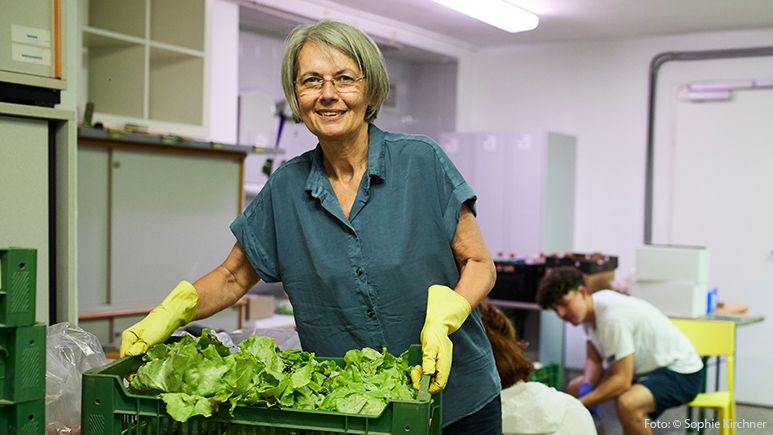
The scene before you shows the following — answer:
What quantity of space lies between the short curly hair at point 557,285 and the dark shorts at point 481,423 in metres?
2.38

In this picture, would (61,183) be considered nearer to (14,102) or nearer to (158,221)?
(14,102)

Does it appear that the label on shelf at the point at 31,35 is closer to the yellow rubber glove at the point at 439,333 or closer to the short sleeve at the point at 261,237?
the short sleeve at the point at 261,237

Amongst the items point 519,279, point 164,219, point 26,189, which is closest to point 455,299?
point 26,189

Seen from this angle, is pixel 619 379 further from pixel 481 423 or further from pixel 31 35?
pixel 31 35

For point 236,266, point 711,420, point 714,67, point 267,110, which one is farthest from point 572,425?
point 714,67

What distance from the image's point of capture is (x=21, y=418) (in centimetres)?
125

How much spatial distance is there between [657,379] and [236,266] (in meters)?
2.82

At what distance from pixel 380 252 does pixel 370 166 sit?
0.17 metres

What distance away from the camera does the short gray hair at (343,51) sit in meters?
1.51

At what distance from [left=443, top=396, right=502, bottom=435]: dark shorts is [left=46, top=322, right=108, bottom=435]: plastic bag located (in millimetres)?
699

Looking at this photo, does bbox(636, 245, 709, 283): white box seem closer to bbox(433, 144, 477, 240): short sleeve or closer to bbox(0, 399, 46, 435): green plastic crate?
bbox(433, 144, 477, 240): short sleeve

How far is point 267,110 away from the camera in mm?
5414

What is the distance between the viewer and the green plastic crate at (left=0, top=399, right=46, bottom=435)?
1.24 m

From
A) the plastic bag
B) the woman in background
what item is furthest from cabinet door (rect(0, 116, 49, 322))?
the woman in background
